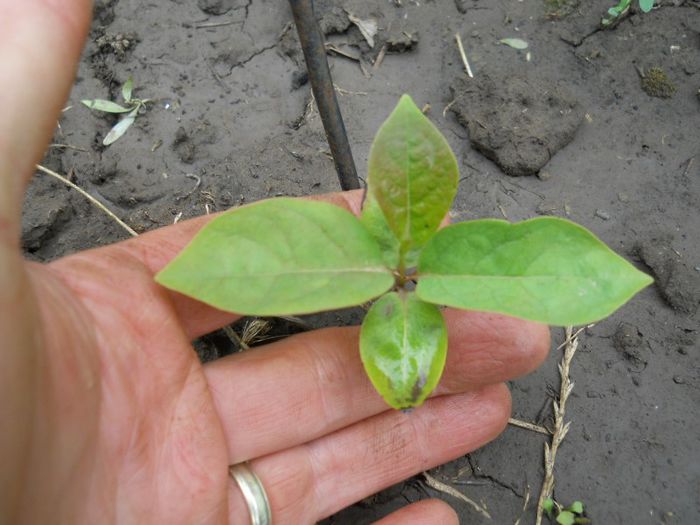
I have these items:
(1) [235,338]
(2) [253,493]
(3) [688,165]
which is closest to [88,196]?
(1) [235,338]

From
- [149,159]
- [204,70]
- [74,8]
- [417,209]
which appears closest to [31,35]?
[74,8]

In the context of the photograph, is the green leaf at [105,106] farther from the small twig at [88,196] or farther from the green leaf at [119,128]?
the small twig at [88,196]

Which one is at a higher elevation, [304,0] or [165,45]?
[304,0]

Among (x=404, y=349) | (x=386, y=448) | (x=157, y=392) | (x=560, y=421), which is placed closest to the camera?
(x=404, y=349)

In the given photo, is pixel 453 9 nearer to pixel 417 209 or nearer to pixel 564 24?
pixel 564 24

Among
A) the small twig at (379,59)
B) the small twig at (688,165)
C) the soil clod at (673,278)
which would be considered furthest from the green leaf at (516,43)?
the soil clod at (673,278)

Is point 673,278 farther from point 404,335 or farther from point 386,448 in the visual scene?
point 404,335
